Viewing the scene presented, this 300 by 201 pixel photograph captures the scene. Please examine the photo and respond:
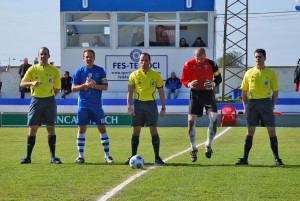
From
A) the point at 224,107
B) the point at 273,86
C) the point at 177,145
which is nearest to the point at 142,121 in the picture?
the point at 273,86

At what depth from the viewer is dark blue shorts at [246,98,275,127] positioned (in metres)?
15.2

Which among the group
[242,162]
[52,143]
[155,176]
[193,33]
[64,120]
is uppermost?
[193,33]

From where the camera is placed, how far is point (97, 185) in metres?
11.8

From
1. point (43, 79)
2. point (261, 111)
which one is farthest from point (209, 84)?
point (43, 79)

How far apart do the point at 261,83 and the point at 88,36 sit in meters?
22.8


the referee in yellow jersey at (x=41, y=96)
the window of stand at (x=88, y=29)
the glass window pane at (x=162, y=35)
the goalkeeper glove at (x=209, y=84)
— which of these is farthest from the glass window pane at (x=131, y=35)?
the goalkeeper glove at (x=209, y=84)

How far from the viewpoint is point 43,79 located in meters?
15.5

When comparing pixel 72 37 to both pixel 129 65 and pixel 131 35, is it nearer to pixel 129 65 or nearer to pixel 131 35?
pixel 131 35

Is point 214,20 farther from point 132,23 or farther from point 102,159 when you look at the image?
point 102,159

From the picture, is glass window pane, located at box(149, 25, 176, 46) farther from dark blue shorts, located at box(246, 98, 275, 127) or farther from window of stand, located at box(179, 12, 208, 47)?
dark blue shorts, located at box(246, 98, 275, 127)

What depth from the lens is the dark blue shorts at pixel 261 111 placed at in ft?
49.8

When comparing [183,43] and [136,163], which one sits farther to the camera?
[183,43]

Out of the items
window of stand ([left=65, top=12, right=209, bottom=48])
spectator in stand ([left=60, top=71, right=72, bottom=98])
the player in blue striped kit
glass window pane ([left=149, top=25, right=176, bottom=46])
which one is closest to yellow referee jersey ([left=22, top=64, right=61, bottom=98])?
the player in blue striped kit

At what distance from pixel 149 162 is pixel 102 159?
3.95 ft
